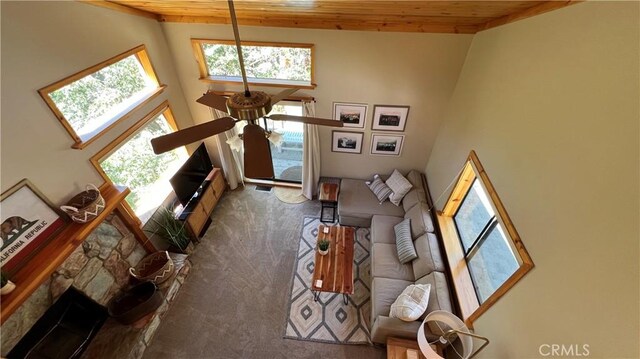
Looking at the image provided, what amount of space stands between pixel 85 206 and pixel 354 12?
3634 millimetres

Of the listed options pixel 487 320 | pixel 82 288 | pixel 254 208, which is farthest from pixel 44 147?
pixel 487 320

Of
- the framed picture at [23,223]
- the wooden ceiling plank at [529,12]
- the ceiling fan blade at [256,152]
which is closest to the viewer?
the ceiling fan blade at [256,152]

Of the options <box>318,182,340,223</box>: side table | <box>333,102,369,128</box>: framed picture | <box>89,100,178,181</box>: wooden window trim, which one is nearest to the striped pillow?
<box>318,182,340,223</box>: side table

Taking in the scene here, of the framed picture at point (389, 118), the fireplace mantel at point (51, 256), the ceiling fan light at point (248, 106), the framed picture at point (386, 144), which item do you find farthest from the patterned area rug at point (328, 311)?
the ceiling fan light at point (248, 106)

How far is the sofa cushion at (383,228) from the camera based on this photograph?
161 inches

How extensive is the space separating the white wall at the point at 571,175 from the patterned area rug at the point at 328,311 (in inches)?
57.9

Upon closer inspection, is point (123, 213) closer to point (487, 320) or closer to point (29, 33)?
point (29, 33)

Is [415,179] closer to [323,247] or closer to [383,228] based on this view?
[383,228]

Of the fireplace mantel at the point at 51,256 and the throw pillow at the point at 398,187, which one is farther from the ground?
the fireplace mantel at the point at 51,256

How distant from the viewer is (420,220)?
12.9ft

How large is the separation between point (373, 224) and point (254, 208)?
7.70 feet

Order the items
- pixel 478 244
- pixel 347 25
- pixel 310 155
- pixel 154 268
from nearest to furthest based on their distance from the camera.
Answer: pixel 478 244 → pixel 347 25 → pixel 154 268 → pixel 310 155

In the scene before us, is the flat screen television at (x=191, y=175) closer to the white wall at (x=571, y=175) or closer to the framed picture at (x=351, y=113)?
the framed picture at (x=351, y=113)

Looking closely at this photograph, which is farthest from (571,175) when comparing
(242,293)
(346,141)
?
(242,293)
